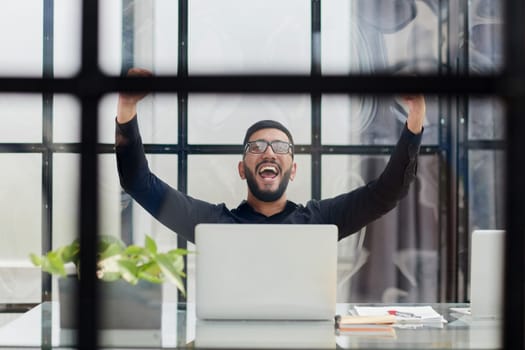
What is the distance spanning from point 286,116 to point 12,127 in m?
1.58

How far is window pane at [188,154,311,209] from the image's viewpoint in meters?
4.22

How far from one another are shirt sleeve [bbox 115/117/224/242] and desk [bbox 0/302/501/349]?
124cm

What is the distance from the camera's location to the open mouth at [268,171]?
3.56 metres

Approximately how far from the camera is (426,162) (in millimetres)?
4258

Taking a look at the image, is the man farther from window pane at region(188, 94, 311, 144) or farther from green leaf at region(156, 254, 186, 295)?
green leaf at region(156, 254, 186, 295)

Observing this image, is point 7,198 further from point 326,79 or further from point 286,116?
point 326,79

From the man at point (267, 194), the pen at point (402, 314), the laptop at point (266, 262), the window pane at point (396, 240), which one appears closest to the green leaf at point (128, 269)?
the laptop at point (266, 262)

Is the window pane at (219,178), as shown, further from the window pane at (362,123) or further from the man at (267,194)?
the man at (267,194)

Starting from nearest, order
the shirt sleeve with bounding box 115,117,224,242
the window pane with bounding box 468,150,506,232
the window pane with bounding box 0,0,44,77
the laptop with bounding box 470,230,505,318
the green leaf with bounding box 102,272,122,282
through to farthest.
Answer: the green leaf with bounding box 102,272,122,282 → the laptop with bounding box 470,230,505,318 → the shirt sleeve with bounding box 115,117,224,242 → the window pane with bounding box 0,0,44,77 → the window pane with bounding box 468,150,506,232

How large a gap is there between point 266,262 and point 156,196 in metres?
1.59

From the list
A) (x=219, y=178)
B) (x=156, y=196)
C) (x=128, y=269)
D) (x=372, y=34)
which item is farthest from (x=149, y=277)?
(x=372, y=34)

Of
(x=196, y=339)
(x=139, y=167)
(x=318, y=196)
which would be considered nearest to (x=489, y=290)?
(x=196, y=339)

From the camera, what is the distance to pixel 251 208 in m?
3.54

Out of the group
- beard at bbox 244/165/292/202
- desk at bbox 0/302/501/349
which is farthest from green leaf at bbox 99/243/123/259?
beard at bbox 244/165/292/202
